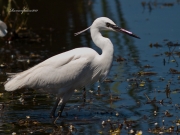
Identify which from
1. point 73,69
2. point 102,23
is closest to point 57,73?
point 73,69

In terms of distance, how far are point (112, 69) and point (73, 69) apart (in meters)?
2.73

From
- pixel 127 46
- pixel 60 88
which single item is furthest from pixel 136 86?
pixel 127 46

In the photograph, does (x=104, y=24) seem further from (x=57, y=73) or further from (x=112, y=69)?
(x=112, y=69)

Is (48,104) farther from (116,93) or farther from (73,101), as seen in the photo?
(116,93)

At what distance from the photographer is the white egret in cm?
783

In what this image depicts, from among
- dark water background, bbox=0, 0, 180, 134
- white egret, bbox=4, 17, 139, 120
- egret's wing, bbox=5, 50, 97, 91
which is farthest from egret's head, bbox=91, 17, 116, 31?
dark water background, bbox=0, 0, 180, 134

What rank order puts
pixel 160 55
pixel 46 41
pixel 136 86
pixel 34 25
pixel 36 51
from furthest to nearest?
1. pixel 34 25
2. pixel 46 41
3. pixel 36 51
4. pixel 160 55
5. pixel 136 86

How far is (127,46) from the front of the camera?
12.2 meters

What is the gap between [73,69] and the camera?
782cm

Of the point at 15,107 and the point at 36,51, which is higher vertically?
the point at 36,51

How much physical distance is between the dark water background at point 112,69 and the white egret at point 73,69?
1.40 feet

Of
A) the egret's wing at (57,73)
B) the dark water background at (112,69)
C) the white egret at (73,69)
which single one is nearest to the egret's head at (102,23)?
the white egret at (73,69)

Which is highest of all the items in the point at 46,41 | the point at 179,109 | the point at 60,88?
the point at 46,41

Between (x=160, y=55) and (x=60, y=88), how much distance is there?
368 centimetres
